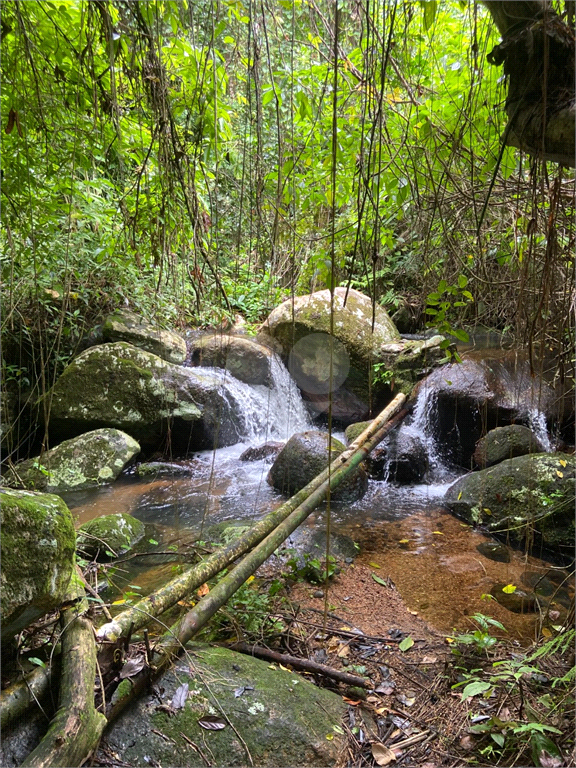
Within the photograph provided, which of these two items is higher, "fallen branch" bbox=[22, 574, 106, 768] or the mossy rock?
the mossy rock

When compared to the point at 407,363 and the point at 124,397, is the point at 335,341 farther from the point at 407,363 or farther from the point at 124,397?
the point at 124,397

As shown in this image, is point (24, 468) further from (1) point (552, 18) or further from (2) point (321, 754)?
(1) point (552, 18)

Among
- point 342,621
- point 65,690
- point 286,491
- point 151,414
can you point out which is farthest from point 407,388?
point 65,690

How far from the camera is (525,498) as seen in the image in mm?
4762

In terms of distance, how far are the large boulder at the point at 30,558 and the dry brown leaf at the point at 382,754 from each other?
4.65 feet

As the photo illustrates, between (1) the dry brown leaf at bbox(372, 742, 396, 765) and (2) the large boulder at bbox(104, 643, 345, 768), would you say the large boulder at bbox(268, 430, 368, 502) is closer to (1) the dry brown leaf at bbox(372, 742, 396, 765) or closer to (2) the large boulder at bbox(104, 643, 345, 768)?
(2) the large boulder at bbox(104, 643, 345, 768)

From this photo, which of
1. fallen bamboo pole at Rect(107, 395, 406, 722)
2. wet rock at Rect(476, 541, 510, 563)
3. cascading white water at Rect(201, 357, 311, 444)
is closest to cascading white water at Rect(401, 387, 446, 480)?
cascading white water at Rect(201, 357, 311, 444)

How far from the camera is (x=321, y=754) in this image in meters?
1.89

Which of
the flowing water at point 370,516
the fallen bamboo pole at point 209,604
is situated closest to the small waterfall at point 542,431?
the flowing water at point 370,516

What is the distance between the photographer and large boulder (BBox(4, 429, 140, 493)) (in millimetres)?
5977

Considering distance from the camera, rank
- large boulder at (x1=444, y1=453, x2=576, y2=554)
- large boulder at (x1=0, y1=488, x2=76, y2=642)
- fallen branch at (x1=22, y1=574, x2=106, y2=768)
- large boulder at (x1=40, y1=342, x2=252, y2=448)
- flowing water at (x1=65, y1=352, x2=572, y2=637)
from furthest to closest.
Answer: large boulder at (x1=40, y1=342, x2=252, y2=448) → large boulder at (x1=444, y1=453, x2=576, y2=554) → flowing water at (x1=65, y1=352, x2=572, y2=637) → large boulder at (x1=0, y1=488, x2=76, y2=642) → fallen branch at (x1=22, y1=574, x2=106, y2=768)

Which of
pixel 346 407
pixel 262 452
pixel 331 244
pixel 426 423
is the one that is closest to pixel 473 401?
pixel 426 423

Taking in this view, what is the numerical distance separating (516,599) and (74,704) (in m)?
3.21

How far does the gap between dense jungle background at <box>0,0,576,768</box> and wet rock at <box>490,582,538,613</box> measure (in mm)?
22
